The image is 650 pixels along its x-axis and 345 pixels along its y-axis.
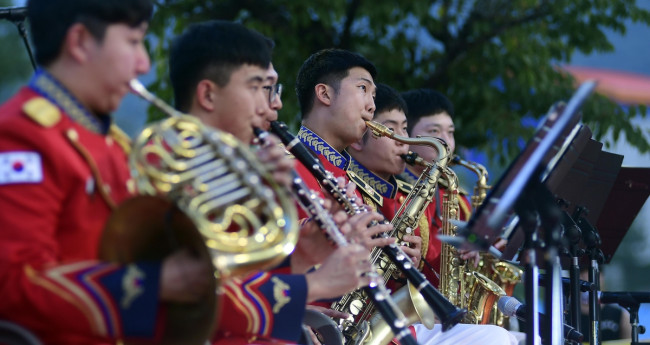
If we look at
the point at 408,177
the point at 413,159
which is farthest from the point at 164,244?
the point at 408,177

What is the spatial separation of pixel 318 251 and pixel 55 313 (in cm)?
151

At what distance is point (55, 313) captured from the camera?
7.47ft

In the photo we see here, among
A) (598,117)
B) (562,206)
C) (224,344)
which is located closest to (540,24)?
(598,117)

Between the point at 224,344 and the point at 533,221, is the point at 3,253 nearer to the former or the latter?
the point at 224,344

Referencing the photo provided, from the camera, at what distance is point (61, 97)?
2531 mm

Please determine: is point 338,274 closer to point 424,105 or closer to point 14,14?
point 14,14

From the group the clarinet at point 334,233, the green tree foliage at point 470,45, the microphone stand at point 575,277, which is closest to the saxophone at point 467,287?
the microphone stand at point 575,277

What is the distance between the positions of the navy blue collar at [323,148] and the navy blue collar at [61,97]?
2.70 meters

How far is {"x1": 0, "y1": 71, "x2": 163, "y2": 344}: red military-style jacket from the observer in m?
2.28

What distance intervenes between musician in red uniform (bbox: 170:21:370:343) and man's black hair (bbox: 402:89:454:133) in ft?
13.1

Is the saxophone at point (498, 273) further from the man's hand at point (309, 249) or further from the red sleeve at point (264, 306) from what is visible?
the red sleeve at point (264, 306)

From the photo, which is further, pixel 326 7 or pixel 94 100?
pixel 326 7

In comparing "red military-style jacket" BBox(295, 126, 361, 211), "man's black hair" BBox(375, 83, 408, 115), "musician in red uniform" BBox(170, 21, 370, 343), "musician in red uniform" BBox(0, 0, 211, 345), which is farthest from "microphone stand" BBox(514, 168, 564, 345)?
"man's black hair" BBox(375, 83, 408, 115)

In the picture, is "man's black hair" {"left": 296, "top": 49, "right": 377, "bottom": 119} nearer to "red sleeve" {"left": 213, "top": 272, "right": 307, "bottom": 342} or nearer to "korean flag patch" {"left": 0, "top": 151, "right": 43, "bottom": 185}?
"red sleeve" {"left": 213, "top": 272, "right": 307, "bottom": 342}
